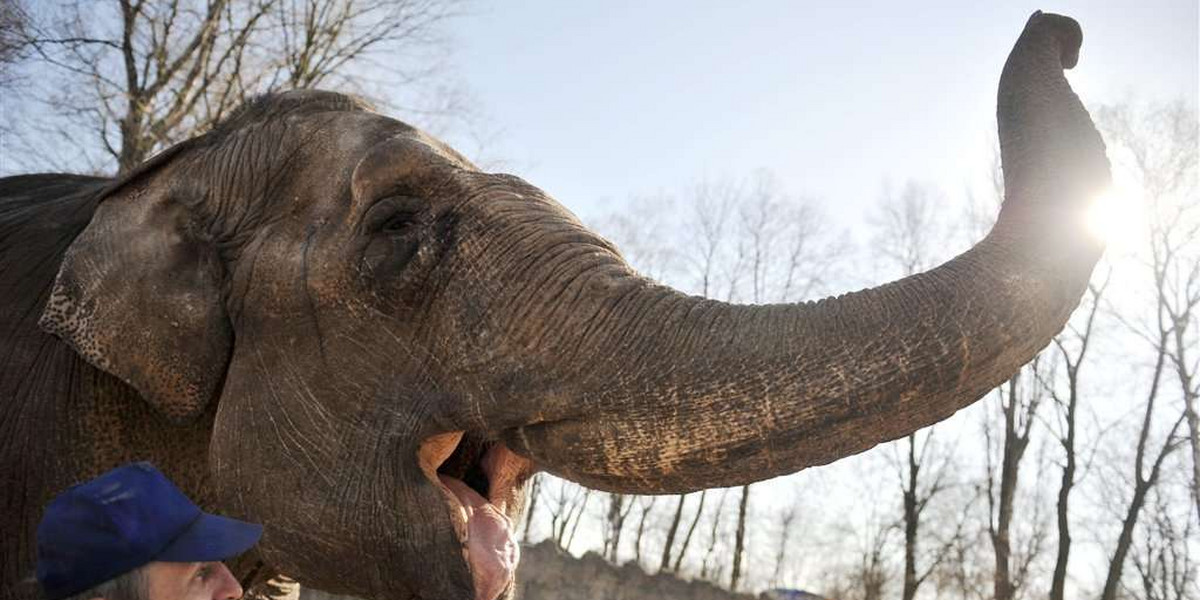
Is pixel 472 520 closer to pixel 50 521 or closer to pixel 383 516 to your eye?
pixel 383 516

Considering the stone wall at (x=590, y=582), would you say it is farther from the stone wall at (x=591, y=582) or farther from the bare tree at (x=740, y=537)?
the bare tree at (x=740, y=537)

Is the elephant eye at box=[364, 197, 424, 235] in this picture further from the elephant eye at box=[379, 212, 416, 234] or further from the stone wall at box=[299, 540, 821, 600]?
the stone wall at box=[299, 540, 821, 600]

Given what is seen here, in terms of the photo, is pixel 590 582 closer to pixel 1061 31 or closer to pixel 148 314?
pixel 148 314

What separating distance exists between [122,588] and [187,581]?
0.38 feet

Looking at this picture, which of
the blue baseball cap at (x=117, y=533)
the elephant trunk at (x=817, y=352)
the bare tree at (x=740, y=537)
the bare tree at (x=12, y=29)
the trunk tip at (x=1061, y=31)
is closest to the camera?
the blue baseball cap at (x=117, y=533)

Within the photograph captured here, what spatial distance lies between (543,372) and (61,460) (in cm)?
146

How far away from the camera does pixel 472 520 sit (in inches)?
103

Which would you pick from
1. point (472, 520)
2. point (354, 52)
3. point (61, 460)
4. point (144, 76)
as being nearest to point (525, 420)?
point (472, 520)

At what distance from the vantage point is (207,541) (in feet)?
6.32

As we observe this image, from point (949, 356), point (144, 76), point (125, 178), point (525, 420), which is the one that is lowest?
point (525, 420)

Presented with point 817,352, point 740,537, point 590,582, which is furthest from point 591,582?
point 817,352

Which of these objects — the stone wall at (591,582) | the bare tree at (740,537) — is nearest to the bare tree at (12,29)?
the stone wall at (591,582)

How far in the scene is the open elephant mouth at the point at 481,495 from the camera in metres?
2.53

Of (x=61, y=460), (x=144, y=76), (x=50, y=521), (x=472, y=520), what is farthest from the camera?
(x=144, y=76)
